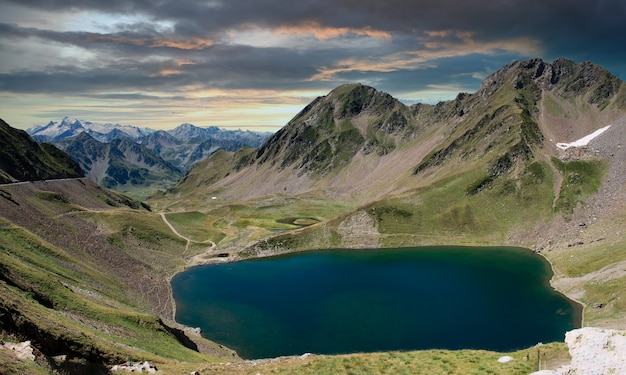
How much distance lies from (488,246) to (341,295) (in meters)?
85.4

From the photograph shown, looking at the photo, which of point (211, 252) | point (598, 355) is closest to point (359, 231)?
point (211, 252)

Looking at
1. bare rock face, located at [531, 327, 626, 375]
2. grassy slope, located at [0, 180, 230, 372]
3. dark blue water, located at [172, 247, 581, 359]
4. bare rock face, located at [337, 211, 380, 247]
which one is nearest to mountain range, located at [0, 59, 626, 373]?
grassy slope, located at [0, 180, 230, 372]

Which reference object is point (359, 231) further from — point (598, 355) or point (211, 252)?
point (598, 355)

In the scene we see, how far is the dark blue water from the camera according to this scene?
80688mm

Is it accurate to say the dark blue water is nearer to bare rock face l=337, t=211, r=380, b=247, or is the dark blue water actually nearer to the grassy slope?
the grassy slope

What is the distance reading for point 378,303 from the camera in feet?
333

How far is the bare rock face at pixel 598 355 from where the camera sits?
2689 centimetres

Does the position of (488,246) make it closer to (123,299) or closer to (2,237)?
(123,299)

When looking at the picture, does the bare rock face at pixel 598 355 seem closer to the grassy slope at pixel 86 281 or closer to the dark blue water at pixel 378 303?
the grassy slope at pixel 86 281

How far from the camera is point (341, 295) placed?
359 ft

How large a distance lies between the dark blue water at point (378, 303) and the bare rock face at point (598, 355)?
161 feet

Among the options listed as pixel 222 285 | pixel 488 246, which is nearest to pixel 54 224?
pixel 222 285

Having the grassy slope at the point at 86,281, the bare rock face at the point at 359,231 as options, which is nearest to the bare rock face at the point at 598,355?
the grassy slope at the point at 86,281

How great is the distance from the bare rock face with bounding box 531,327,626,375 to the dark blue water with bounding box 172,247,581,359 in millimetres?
49008
